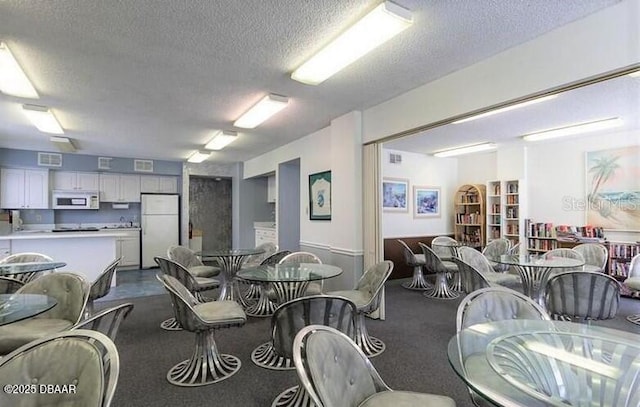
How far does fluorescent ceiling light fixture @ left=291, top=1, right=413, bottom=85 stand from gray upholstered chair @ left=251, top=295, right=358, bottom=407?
1.81 m

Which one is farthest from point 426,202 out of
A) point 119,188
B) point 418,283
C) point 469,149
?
point 119,188

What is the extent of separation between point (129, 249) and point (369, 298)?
662 cm

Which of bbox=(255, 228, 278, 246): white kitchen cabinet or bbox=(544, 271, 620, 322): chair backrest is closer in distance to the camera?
bbox=(544, 271, 620, 322): chair backrest

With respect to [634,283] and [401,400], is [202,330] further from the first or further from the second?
[634,283]

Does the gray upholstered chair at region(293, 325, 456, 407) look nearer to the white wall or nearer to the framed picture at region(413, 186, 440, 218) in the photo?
the white wall

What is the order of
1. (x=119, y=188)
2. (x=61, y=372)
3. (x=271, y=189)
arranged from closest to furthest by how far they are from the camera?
(x=61, y=372) → (x=119, y=188) → (x=271, y=189)

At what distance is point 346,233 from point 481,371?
10.0ft

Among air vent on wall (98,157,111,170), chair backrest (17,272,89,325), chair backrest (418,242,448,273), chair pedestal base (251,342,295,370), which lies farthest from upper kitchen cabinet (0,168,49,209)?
chair backrest (418,242,448,273)

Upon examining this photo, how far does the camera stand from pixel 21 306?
222 centimetres

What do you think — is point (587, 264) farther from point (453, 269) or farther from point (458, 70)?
point (458, 70)

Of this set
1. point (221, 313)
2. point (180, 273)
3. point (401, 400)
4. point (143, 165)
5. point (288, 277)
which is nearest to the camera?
point (401, 400)

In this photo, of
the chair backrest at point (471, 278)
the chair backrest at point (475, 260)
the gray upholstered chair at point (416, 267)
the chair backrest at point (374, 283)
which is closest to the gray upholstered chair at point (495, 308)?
the chair backrest at point (374, 283)

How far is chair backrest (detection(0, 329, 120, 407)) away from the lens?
122 centimetres

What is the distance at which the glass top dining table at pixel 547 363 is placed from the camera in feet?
4.32
